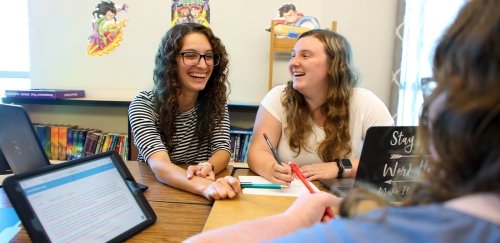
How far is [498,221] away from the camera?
0.30 meters

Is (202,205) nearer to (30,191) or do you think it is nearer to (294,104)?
(30,191)

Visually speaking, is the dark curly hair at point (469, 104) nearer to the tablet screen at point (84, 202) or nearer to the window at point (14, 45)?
the tablet screen at point (84, 202)

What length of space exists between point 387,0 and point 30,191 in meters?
2.53

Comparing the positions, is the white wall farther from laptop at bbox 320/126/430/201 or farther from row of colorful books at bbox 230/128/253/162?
laptop at bbox 320/126/430/201

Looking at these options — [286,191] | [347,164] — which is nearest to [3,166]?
[286,191]

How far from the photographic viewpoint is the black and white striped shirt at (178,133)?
4.68ft

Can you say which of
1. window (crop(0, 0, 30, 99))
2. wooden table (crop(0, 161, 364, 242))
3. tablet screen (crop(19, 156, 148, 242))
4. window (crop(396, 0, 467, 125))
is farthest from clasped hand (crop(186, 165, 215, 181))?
window (crop(0, 0, 30, 99))

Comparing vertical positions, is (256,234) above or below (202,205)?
above

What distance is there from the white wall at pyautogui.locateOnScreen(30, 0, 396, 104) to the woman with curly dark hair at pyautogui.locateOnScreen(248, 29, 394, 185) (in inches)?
41.9

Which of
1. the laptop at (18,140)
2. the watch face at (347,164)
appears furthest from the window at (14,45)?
the watch face at (347,164)

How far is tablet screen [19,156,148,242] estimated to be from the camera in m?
0.70

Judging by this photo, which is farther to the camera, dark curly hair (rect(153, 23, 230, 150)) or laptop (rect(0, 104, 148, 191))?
dark curly hair (rect(153, 23, 230, 150))

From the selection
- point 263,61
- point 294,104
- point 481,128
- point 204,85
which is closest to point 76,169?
point 481,128

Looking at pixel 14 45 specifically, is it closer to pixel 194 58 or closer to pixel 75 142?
pixel 75 142
